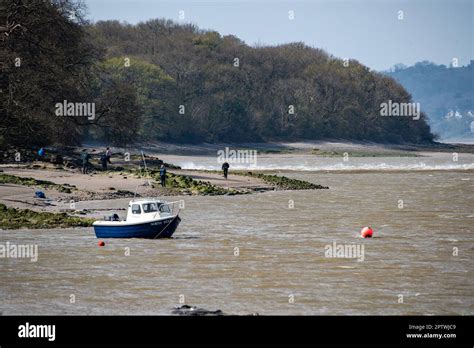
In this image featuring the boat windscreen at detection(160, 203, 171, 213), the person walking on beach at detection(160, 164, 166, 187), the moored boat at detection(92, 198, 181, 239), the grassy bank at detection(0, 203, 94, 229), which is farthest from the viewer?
the person walking on beach at detection(160, 164, 166, 187)

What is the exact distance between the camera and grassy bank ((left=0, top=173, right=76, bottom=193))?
181 ft

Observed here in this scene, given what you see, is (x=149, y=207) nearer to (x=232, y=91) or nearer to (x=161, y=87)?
(x=161, y=87)

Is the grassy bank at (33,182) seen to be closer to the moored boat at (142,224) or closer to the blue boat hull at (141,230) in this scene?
the moored boat at (142,224)

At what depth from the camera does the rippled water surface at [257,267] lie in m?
27.2

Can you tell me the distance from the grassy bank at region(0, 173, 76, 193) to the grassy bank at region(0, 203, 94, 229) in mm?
9386

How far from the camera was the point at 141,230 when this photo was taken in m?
39.3

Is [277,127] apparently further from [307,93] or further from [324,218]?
[324,218]

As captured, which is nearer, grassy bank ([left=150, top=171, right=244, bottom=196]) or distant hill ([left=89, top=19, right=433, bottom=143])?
grassy bank ([left=150, top=171, right=244, bottom=196])

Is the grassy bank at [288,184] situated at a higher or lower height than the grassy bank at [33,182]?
lower

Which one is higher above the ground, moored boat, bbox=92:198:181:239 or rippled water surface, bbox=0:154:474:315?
moored boat, bbox=92:198:181:239

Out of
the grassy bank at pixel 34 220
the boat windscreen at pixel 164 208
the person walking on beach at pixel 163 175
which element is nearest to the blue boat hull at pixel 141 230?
the boat windscreen at pixel 164 208

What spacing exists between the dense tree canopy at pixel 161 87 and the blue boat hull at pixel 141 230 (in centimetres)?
2695
